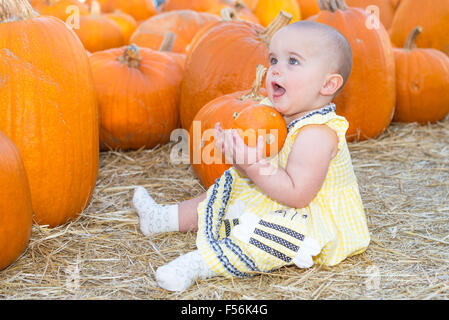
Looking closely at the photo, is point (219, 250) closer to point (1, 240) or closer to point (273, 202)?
point (273, 202)

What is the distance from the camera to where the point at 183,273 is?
181 cm

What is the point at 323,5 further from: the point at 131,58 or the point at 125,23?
the point at 125,23

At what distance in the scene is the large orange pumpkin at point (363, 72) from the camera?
3268mm

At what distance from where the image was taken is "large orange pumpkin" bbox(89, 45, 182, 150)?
3141mm

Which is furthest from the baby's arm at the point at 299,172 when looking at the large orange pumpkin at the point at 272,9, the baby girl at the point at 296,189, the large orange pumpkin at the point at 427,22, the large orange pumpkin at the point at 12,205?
the large orange pumpkin at the point at 272,9

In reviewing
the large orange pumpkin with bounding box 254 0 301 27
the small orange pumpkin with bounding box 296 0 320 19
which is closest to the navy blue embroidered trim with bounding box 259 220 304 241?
the large orange pumpkin with bounding box 254 0 301 27

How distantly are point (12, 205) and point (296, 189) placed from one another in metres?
0.98

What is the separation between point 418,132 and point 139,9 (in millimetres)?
3286

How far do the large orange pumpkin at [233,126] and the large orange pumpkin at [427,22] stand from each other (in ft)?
7.17

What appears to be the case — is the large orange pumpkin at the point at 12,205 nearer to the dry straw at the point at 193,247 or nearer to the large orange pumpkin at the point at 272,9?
the dry straw at the point at 193,247

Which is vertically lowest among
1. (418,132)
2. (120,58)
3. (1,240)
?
(418,132)

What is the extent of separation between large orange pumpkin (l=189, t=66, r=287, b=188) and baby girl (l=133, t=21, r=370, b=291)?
0.05 meters

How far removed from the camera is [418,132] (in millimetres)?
3670
